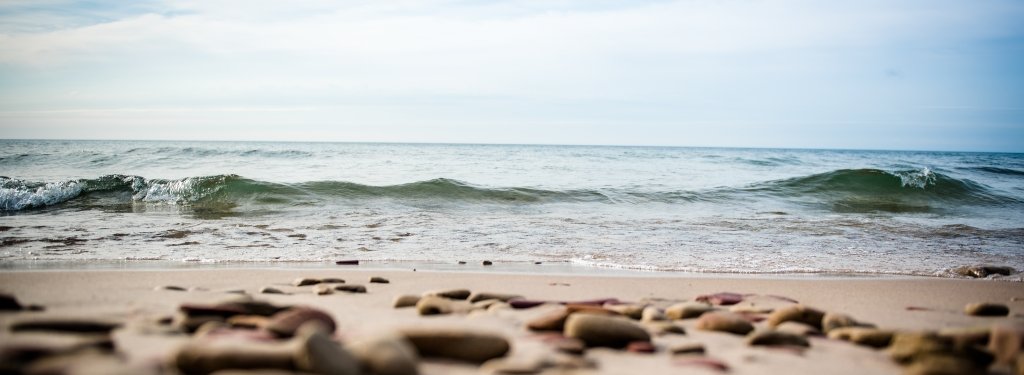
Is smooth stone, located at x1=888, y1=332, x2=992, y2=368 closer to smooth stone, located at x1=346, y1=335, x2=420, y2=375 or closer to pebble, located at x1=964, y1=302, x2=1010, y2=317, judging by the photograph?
pebble, located at x1=964, y1=302, x2=1010, y2=317

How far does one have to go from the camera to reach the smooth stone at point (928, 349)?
2.29 metres

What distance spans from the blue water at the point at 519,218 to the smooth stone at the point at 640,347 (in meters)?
3.22

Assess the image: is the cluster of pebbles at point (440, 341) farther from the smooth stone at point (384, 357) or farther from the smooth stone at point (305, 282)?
the smooth stone at point (305, 282)

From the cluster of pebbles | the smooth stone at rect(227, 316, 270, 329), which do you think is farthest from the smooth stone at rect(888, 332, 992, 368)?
the smooth stone at rect(227, 316, 270, 329)

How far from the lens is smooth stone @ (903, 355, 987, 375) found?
2.08 metres

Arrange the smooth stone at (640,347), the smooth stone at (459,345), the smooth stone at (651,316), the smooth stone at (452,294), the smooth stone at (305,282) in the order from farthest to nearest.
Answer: the smooth stone at (305,282), the smooth stone at (452,294), the smooth stone at (651,316), the smooth stone at (640,347), the smooth stone at (459,345)

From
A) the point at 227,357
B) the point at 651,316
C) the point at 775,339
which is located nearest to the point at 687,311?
the point at 651,316

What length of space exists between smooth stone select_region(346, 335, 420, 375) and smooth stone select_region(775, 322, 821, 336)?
5.64 ft

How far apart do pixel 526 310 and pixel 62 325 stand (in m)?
2.01

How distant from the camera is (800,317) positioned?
306cm

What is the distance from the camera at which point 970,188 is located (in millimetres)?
15688

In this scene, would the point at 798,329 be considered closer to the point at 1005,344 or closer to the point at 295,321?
the point at 1005,344

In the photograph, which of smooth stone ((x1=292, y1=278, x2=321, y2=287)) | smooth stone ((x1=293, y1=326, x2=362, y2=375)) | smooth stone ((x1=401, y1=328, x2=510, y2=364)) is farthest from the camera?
smooth stone ((x1=292, y1=278, x2=321, y2=287))

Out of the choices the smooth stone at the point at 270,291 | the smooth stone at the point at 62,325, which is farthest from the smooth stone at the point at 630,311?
the smooth stone at the point at 62,325
